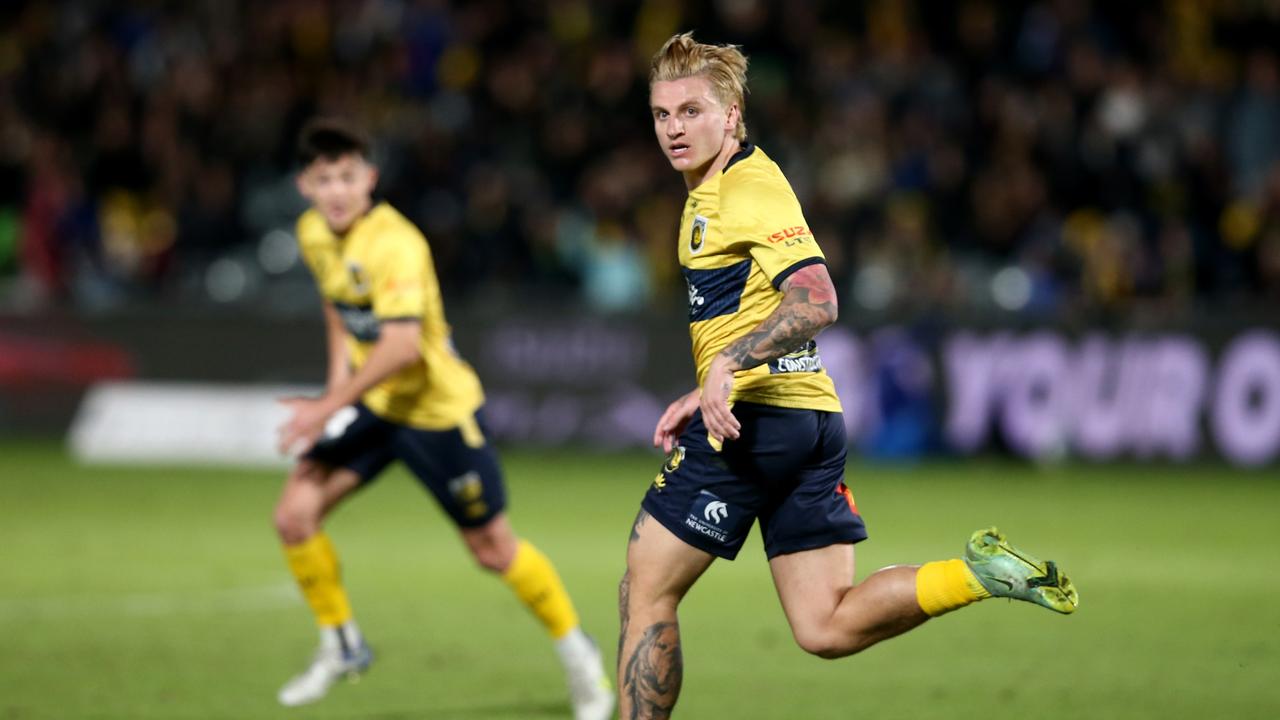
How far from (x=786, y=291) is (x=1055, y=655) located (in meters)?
3.79

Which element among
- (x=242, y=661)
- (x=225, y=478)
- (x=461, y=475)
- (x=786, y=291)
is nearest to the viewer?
(x=786, y=291)

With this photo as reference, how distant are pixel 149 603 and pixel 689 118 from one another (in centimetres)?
578

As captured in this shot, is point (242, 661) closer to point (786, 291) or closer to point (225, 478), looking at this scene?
point (786, 291)

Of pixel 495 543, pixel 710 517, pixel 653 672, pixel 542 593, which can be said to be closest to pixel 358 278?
pixel 495 543

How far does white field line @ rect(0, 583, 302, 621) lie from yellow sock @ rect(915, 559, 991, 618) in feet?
17.5

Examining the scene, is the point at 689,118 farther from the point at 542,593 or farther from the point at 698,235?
the point at 542,593

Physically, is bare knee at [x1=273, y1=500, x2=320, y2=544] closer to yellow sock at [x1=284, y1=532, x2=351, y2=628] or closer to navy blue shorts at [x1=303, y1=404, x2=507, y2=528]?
yellow sock at [x1=284, y1=532, x2=351, y2=628]

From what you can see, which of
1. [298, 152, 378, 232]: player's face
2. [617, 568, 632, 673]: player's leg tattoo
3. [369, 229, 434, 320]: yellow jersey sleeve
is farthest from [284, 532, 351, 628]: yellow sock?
[617, 568, 632, 673]: player's leg tattoo

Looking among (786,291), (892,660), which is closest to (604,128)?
(892,660)

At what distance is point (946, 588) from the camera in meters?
5.50

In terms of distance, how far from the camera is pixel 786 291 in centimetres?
534

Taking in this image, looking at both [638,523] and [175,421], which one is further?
[175,421]

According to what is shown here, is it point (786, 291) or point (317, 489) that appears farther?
point (317, 489)

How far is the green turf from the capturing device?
743 cm
